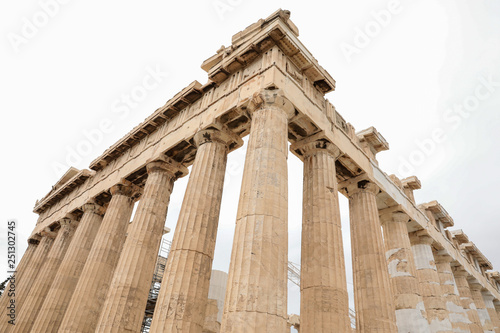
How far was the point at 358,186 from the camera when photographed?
693 inches

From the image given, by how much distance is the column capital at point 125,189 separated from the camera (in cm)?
1995

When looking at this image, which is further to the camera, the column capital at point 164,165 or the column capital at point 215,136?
the column capital at point 164,165

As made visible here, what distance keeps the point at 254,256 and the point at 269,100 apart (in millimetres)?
6208

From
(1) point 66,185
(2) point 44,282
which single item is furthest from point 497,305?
(1) point 66,185

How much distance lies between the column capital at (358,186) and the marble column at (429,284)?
26.9 feet

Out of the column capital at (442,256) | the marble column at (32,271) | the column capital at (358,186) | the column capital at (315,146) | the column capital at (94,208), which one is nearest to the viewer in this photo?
the column capital at (315,146)

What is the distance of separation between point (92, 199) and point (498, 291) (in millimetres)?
43472

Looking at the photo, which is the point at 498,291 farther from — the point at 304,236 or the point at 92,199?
the point at 92,199

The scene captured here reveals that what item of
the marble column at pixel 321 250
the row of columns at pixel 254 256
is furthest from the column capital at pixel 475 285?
the marble column at pixel 321 250

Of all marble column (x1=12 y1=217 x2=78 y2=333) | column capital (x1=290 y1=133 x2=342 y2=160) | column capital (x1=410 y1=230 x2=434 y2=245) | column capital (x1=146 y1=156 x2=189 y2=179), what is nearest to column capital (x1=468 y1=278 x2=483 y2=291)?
column capital (x1=410 y1=230 x2=434 y2=245)

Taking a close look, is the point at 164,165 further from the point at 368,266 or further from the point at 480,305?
the point at 480,305

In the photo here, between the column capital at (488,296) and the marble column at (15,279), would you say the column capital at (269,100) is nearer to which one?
the marble column at (15,279)

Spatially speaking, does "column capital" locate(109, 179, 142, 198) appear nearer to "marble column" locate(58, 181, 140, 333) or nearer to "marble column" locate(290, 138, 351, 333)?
"marble column" locate(58, 181, 140, 333)

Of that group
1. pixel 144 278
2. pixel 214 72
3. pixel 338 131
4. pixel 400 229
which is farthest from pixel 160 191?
pixel 400 229
